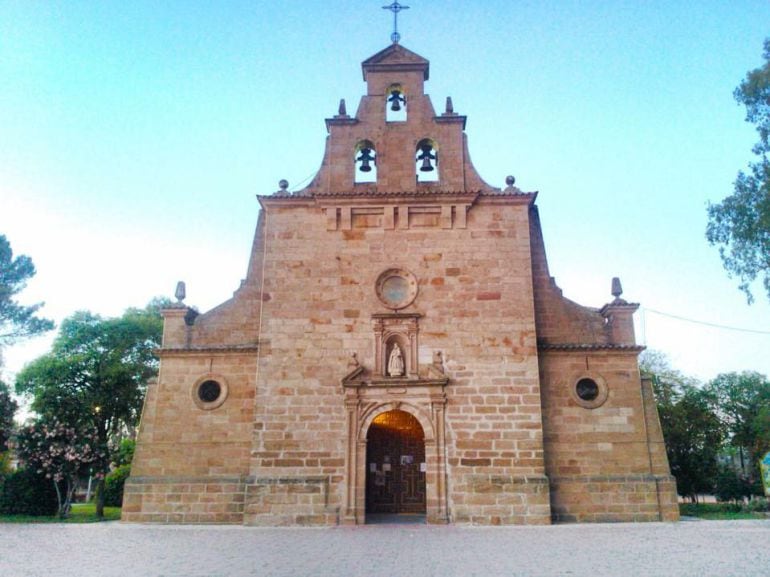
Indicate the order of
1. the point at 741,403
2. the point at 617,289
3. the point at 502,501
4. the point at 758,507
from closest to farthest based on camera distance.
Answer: the point at 502,501 → the point at 617,289 → the point at 758,507 → the point at 741,403

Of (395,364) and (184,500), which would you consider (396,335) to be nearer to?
(395,364)

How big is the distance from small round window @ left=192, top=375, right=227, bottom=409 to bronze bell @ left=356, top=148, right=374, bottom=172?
25.0ft

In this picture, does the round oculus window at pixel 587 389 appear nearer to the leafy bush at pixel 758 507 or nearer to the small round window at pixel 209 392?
the leafy bush at pixel 758 507

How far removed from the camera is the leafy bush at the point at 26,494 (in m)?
21.2

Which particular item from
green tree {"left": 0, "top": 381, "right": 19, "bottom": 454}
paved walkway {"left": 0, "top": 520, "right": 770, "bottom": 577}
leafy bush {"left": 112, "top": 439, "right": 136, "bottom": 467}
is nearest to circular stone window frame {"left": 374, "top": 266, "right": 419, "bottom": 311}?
paved walkway {"left": 0, "top": 520, "right": 770, "bottom": 577}

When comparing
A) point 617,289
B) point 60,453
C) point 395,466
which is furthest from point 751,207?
point 60,453

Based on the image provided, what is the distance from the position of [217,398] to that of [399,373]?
5.27m

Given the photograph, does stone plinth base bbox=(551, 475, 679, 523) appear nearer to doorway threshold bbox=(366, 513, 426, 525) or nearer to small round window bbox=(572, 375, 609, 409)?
small round window bbox=(572, 375, 609, 409)

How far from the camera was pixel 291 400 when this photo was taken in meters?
16.8

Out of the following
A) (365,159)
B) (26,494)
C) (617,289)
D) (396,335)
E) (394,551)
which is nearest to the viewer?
(394,551)

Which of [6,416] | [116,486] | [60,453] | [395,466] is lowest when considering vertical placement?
[116,486]

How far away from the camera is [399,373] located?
16812mm

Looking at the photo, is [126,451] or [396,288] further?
[126,451]

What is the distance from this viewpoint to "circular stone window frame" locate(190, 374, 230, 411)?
A: 17.5 metres
